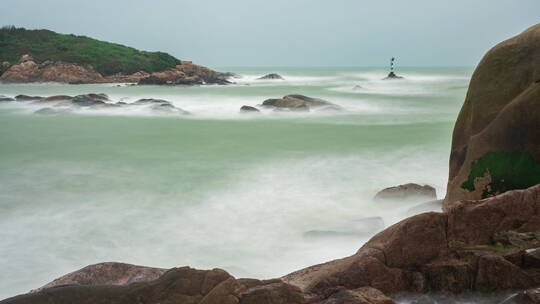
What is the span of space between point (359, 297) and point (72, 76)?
56823 millimetres

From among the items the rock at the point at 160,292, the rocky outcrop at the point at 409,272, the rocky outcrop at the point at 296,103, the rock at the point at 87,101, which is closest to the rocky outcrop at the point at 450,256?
the rocky outcrop at the point at 409,272

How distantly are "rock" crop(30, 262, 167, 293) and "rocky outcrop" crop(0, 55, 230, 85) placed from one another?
46575mm

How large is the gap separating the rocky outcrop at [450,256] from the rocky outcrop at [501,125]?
46.3 inches

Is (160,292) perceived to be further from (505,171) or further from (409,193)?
(409,193)

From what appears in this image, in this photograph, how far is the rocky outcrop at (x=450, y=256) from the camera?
2713mm

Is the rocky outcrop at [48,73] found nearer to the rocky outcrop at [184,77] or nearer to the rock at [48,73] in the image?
the rock at [48,73]

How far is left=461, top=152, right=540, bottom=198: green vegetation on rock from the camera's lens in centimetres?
407

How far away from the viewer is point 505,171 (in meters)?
4.22

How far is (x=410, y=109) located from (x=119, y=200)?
18950 millimetres

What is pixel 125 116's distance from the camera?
20312mm

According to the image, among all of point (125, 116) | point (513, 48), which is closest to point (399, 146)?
point (513, 48)

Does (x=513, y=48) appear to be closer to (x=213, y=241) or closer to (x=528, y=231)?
(x=528, y=231)

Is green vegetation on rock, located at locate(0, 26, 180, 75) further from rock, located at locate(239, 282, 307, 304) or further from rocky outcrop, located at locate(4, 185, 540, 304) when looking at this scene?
rock, located at locate(239, 282, 307, 304)

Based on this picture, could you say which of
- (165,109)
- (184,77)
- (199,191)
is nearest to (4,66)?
(184,77)
